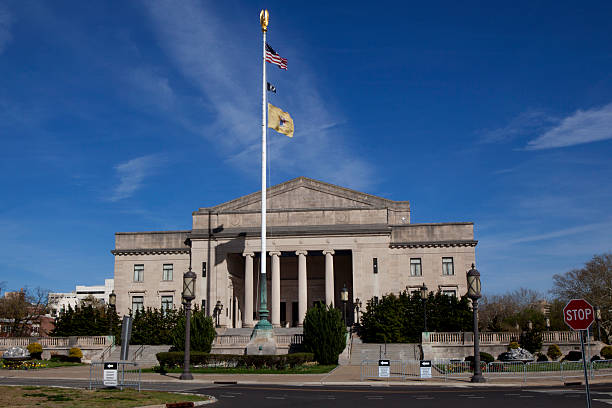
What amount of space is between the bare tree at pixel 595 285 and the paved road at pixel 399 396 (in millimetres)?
50563

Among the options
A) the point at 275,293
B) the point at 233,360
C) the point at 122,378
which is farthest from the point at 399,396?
the point at 275,293

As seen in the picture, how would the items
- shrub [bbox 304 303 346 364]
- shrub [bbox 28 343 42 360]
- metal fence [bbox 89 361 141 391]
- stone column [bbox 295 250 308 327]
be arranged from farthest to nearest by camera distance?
stone column [bbox 295 250 308 327] < shrub [bbox 28 343 42 360] < shrub [bbox 304 303 346 364] < metal fence [bbox 89 361 141 391]

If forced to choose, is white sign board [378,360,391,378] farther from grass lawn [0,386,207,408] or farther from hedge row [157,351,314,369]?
grass lawn [0,386,207,408]

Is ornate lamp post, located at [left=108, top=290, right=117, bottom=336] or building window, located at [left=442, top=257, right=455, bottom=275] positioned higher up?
building window, located at [left=442, top=257, right=455, bottom=275]

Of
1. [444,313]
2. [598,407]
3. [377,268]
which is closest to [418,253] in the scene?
[377,268]

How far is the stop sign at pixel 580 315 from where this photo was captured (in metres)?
12.7

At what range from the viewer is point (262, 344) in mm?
38781

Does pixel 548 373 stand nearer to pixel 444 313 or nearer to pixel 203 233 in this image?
pixel 444 313

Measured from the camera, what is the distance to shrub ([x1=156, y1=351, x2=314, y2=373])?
35.9 meters

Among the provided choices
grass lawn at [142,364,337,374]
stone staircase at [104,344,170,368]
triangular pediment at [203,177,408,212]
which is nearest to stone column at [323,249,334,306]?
triangular pediment at [203,177,408,212]

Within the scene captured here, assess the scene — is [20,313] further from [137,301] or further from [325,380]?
[325,380]

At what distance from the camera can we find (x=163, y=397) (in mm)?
19547

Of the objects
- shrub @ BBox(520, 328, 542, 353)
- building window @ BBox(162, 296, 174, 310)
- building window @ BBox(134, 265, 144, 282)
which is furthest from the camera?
building window @ BBox(134, 265, 144, 282)

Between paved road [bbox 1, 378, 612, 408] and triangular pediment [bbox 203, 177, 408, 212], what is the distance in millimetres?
40639
